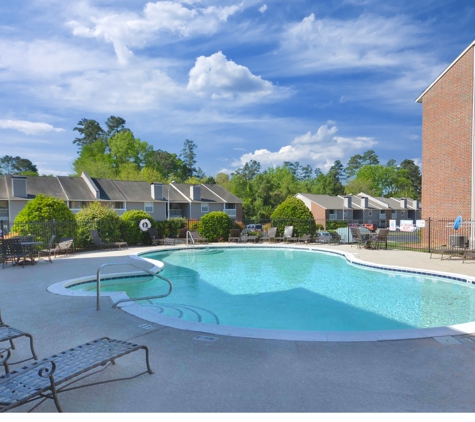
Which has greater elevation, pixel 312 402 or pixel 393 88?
pixel 393 88

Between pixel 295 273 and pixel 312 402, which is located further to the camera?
pixel 295 273

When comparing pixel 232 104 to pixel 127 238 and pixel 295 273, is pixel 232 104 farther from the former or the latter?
pixel 295 273

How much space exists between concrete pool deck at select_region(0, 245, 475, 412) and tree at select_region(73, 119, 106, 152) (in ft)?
233

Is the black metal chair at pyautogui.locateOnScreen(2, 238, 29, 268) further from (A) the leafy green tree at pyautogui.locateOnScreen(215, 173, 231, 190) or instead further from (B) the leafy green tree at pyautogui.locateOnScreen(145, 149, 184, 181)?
(A) the leafy green tree at pyautogui.locateOnScreen(215, 173, 231, 190)

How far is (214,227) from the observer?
22672 mm

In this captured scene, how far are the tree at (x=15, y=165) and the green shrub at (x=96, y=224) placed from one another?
71.7 m

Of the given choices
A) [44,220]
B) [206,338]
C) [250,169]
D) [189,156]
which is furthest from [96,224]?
[189,156]

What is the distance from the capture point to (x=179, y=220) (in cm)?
2452

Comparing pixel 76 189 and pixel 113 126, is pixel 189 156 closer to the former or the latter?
pixel 113 126

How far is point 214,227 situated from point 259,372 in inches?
734

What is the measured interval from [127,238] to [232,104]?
1163 cm

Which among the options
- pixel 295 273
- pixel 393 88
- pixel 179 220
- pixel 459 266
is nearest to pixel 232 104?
pixel 179 220

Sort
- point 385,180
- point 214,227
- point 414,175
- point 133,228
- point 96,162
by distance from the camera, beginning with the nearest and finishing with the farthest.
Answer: point 133,228, point 214,227, point 96,162, point 385,180, point 414,175

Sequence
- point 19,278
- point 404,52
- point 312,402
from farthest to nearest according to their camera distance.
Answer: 1. point 404,52
2. point 19,278
3. point 312,402
